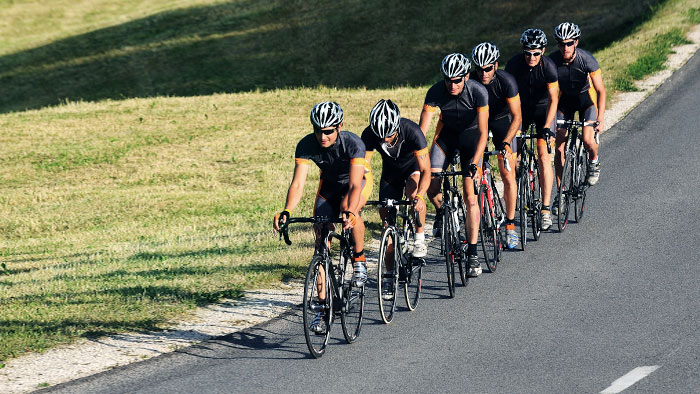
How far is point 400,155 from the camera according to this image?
33.8ft

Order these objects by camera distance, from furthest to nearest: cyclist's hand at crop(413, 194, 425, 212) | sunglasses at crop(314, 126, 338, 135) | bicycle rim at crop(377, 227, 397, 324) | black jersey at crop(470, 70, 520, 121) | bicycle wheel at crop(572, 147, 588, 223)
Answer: bicycle wheel at crop(572, 147, 588, 223)
black jersey at crop(470, 70, 520, 121)
cyclist's hand at crop(413, 194, 425, 212)
bicycle rim at crop(377, 227, 397, 324)
sunglasses at crop(314, 126, 338, 135)

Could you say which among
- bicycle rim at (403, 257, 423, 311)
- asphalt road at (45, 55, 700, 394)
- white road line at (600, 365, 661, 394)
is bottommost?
white road line at (600, 365, 661, 394)

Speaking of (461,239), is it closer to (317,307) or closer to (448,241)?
(448,241)

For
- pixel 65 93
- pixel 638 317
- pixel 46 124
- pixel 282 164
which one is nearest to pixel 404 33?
pixel 65 93

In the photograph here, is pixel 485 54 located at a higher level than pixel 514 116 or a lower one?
higher

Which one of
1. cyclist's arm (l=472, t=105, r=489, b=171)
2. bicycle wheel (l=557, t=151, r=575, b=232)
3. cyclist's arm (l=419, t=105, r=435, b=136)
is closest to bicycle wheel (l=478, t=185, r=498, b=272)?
cyclist's arm (l=472, t=105, r=489, b=171)

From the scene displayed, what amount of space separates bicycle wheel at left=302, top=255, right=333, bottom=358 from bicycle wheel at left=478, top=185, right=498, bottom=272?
117 inches

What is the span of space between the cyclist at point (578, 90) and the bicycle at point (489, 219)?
6.71 ft

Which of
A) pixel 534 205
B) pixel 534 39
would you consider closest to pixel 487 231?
pixel 534 205

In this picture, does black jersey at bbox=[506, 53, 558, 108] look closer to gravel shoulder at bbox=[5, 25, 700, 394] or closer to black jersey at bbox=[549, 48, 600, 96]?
black jersey at bbox=[549, 48, 600, 96]

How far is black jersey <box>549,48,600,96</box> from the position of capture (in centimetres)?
1319

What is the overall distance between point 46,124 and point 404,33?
20792 mm

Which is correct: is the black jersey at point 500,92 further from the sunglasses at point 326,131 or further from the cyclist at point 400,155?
the sunglasses at point 326,131

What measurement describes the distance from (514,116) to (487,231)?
1421 mm
